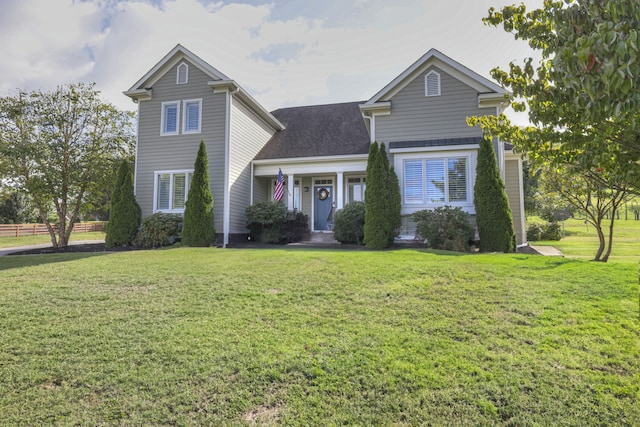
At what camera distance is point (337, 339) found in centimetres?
343

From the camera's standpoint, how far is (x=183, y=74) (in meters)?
13.6

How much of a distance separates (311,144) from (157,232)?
23.4ft

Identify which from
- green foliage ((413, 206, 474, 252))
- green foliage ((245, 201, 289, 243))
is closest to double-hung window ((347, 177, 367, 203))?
green foliage ((245, 201, 289, 243))

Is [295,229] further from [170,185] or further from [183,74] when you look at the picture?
[183,74]

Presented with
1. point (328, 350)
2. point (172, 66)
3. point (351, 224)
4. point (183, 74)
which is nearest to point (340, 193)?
point (351, 224)

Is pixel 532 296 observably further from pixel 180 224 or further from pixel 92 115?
pixel 92 115

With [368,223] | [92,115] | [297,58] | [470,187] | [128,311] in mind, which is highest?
[297,58]

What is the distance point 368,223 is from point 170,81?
9.78 m

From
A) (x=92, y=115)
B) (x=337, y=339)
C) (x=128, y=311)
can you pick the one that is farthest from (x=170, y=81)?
(x=337, y=339)

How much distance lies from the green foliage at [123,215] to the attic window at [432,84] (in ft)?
36.7

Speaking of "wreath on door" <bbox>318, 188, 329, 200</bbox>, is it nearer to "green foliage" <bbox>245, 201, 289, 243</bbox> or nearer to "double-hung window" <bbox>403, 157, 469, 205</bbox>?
"green foliage" <bbox>245, 201, 289, 243</bbox>

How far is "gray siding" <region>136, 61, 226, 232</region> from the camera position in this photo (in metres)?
12.9

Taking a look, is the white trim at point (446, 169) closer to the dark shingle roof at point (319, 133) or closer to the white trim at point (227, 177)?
the dark shingle roof at point (319, 133)

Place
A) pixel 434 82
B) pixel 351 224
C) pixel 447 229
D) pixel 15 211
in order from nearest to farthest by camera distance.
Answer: pixel 447 229 → pixel 351 224 → pixel 434 82 → pixel 15 211
